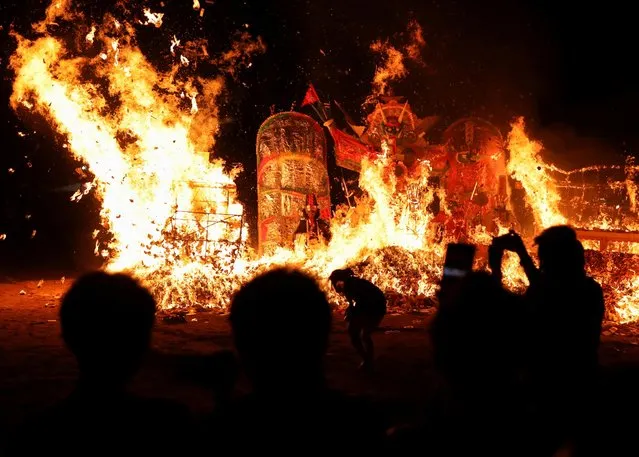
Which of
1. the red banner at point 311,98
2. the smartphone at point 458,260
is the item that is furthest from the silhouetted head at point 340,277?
the red banner at point 311,98

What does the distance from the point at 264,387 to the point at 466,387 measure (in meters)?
0.59

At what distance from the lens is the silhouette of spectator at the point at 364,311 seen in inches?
256

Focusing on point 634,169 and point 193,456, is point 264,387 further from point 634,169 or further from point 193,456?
point 634,169

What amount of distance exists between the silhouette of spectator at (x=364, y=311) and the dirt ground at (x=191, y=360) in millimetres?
313

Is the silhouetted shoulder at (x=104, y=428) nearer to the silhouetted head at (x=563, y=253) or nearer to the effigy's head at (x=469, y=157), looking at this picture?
the silhouetted head at (x=563, y=253)

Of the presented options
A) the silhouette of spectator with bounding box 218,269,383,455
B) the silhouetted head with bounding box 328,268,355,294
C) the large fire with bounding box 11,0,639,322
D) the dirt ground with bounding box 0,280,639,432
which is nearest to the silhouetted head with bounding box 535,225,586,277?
the dirt ground with bounding box 0,280,639,432

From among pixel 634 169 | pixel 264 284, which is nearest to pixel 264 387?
pixel 264 284

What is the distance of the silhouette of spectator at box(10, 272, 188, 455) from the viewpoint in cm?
148

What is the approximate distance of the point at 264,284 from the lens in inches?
58.9

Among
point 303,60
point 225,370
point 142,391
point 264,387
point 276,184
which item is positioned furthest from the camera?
point 303,60

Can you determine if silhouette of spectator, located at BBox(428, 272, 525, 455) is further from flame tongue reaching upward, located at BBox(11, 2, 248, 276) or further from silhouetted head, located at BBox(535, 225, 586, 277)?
flame tongue reaching upward, located at BBox(11, 2, 248, 276)

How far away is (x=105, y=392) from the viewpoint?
1582 mm

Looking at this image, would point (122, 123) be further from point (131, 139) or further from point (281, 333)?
point (281, 333)

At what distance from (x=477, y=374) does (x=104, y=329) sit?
1.09 meters
